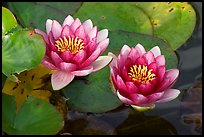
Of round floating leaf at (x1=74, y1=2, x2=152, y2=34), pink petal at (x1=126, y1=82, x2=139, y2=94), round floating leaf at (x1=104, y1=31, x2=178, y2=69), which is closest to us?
pink petal at (x1=126, y1=82, x2=139, y2=94)

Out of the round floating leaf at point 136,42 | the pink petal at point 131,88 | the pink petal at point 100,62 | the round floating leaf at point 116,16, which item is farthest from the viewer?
the round floating leaf at point 116,16

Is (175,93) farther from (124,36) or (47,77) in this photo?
(47,77)

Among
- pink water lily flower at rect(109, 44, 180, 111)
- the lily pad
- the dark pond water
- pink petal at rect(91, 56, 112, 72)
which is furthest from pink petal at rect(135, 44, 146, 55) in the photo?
the lily pad

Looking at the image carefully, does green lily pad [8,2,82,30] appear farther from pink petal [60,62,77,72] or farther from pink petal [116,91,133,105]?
pink petal [116,91,133,105]

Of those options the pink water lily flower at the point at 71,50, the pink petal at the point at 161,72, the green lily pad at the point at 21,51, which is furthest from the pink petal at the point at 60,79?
the pink petal at the point at 161,72

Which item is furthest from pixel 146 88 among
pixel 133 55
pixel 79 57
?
pixel 79 57

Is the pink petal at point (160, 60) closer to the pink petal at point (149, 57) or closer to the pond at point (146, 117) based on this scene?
the pink petal at point (149, 57)
